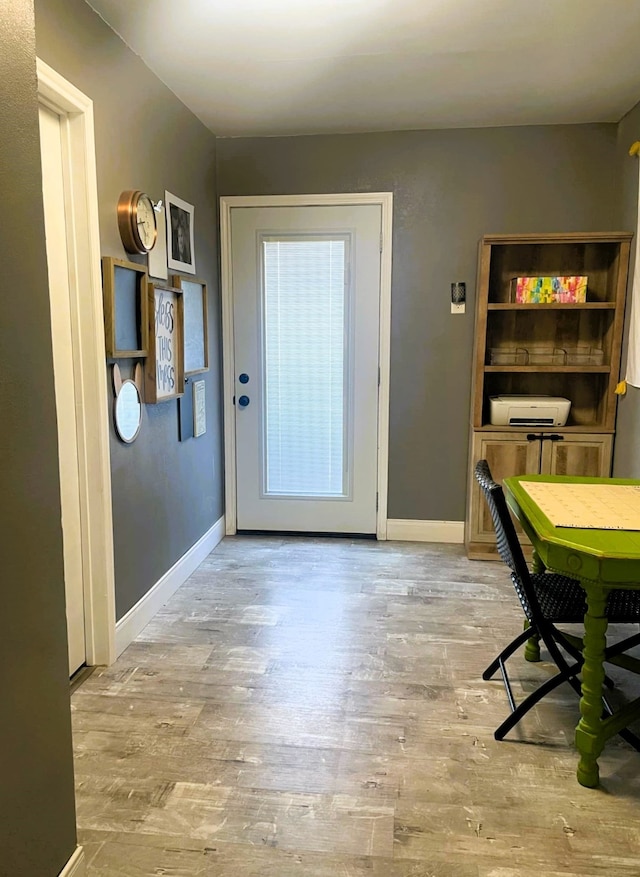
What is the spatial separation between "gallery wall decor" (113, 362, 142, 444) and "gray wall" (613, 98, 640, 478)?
245 centimetres

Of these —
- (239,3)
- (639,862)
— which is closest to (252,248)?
(239,3)

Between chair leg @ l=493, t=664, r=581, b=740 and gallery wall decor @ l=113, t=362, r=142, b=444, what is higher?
gallery wall decor @ l=113, t=362, r=142, b=444

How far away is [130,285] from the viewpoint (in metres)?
2.64

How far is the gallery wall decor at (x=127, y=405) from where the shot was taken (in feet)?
8.48

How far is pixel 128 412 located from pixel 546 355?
8.20ft

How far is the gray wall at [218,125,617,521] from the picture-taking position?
372 cm

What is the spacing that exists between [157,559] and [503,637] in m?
1.64

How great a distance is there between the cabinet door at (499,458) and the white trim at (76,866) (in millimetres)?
2690

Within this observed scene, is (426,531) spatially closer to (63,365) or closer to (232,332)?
(232,332)

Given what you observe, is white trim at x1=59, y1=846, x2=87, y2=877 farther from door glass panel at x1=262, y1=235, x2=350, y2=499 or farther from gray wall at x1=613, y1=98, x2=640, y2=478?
gray wall at x1=613, y1=98, x2=640, y2=478

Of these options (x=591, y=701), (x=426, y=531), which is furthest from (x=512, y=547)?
(x=426, y=531)

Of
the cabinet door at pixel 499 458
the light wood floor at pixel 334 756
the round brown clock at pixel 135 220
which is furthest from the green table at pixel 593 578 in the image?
the round brown clock at pixel 135 220

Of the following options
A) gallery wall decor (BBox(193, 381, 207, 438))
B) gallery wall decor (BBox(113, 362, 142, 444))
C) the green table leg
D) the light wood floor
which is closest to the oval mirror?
gallery wall decor (BBox(113, 362, 142, 444))

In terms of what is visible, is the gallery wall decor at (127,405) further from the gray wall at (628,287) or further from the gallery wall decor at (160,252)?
the gray wall at (628,287)
